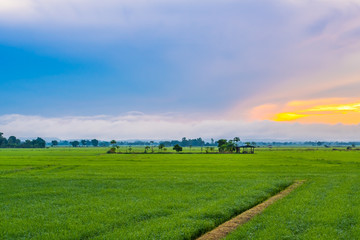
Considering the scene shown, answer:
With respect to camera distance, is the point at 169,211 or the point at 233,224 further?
the point at 169,211

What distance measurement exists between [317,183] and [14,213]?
88.7ft

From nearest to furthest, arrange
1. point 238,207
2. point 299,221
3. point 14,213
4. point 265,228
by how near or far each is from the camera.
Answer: point 265,228 < point 299,221 < point 14,213 < point 238,207

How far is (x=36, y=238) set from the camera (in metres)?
13.0

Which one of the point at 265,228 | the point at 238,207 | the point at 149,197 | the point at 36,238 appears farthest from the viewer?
the point at 149,197

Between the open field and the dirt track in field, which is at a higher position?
the open field

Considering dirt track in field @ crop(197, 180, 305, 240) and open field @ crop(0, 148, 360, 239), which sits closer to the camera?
open field @ crop(0, 148, 360, 239)

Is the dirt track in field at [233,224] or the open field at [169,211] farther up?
the open field at [169,211]

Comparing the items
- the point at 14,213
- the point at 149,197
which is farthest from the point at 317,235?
the point at 14,213

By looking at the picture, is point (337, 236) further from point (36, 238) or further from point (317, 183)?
point (317, 183)

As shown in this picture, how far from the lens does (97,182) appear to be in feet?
98.9

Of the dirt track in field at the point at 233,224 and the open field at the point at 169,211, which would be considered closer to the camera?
the open field at the point at 169,211

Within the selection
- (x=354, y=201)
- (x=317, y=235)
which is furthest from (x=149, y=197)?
(x=354, y=201)

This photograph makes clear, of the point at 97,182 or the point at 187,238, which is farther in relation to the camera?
the point at 97,182

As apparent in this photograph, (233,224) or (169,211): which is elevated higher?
(169,211)
